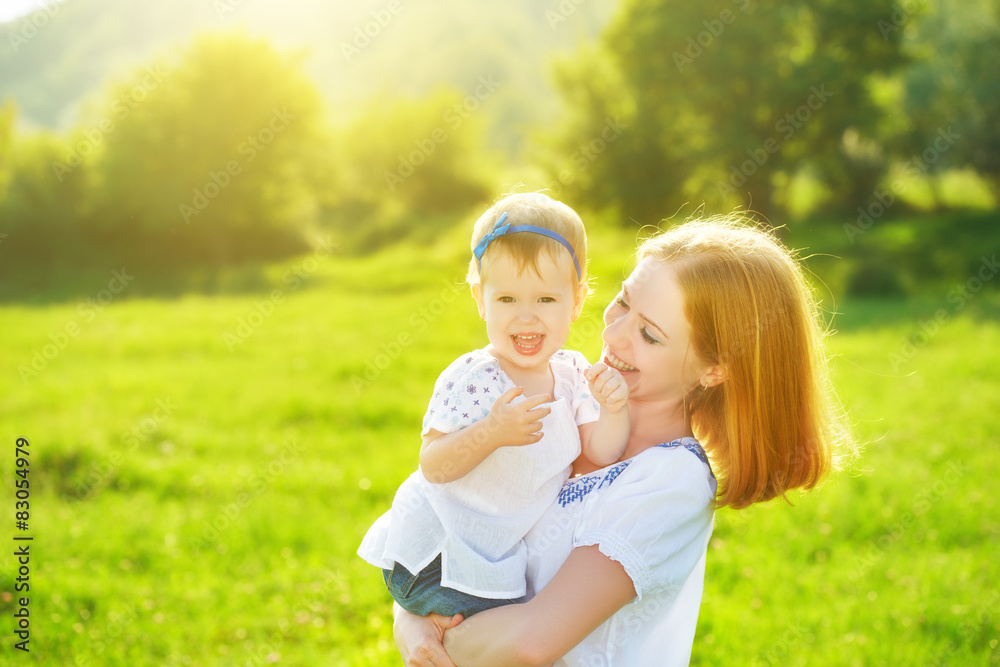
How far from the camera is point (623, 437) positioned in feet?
7.43

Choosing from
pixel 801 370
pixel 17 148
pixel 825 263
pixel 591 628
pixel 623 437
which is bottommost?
pixel 825 263

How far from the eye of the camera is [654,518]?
6.59ft

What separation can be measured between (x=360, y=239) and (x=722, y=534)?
26.7m

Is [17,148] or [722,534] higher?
[17,148]

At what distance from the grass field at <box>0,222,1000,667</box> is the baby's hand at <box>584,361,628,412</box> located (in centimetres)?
282

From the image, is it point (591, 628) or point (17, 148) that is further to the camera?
point (17, 148)

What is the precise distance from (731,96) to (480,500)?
20.7 meters

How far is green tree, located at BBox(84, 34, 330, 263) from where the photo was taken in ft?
74.7

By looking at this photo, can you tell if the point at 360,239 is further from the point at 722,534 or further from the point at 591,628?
the point at 591,628

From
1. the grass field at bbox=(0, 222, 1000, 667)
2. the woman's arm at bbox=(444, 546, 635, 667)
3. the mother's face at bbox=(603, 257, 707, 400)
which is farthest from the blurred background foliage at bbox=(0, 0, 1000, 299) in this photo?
the woman's arm at bbox=(444, 546, 635, 667)

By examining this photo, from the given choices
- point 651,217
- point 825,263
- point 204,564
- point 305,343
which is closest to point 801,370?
point 204,564

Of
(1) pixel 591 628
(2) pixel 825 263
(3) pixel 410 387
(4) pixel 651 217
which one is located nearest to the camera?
(1) pixel 591 628

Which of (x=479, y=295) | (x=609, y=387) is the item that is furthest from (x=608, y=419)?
(x=479, y=295)

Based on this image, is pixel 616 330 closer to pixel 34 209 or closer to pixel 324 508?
pixel 324 508
